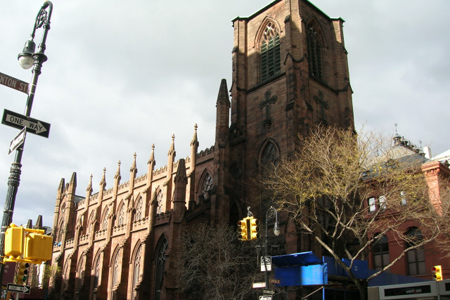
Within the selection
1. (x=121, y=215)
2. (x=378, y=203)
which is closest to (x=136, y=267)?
(x=121, y=215)

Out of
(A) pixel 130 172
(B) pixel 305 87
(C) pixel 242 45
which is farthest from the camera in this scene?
(A) pixel 130 172

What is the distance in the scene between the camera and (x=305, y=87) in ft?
113

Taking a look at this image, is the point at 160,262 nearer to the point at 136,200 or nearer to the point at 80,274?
the point at 80,274

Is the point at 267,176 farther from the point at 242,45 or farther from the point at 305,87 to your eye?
the point at 242,45

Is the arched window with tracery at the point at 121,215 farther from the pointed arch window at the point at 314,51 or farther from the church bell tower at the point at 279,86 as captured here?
the pointed arch window at the point at 314,51

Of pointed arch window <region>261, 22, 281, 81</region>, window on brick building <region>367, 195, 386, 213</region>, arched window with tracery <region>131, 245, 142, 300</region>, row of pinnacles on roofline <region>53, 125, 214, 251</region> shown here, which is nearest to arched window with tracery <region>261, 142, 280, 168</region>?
row of pinnacles on roofline <region>53, 125, 214, 251</region>

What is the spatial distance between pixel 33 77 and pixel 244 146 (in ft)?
86.9

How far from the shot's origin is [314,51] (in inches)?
1563

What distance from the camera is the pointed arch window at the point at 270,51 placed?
3819cm

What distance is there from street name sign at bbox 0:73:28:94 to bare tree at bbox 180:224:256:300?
1807cm

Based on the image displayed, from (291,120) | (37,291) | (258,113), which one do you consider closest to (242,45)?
(258,113)

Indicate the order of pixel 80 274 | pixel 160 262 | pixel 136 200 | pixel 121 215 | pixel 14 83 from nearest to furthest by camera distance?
pixel 14 83 → pixel 160 262 → pixel 80 274 → pixel 136 200 → pixel 121 215

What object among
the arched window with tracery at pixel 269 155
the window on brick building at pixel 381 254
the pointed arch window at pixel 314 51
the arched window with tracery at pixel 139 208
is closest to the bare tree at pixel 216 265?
the arched window with tracery at pixel 269 155

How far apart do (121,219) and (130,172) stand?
5.87 metres
